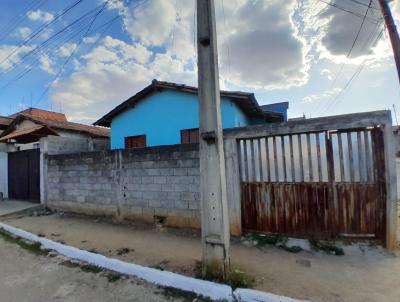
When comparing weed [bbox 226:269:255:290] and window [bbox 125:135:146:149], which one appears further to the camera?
window [bbox 125:135:146:149]

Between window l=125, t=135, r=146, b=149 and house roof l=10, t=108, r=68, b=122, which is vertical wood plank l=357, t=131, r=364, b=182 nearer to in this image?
window l=125, t=135, r=146, b=149

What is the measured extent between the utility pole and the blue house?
13.9 feet

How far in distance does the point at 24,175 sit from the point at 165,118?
6.21 m

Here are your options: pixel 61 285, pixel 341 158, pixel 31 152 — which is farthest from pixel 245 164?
pixel 31 152

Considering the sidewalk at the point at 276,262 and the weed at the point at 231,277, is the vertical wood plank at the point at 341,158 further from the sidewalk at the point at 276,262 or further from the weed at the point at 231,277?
the weed at the point at 231,277

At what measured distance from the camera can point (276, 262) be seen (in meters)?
4.08

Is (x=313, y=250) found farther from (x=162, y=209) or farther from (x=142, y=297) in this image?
(x=162, y=209)

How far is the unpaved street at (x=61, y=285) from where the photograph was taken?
3.32 m

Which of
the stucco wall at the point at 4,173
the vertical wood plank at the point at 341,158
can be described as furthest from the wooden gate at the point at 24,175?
the vertical wood plank at the point at 341,158

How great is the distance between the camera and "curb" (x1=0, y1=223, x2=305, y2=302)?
3068 mm

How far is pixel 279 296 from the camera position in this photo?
298 cm

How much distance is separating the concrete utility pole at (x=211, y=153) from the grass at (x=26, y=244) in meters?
3.46

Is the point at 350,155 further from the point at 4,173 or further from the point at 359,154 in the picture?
the point at 4,173

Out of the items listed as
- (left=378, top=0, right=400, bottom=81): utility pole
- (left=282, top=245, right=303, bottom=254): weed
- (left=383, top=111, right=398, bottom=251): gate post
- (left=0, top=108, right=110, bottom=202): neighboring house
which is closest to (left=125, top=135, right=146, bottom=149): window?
(left=0, top=108, right=110, bottom=202): neighboring house
